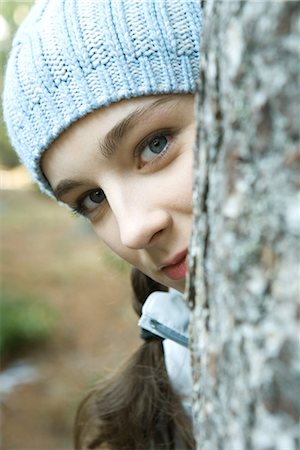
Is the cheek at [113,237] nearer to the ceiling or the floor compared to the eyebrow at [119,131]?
nearer to the floor

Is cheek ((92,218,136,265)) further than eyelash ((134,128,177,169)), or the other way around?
cheek ((92,218,136,265))

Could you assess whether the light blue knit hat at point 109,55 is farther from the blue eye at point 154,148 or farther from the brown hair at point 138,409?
the brown hair at point 138,409

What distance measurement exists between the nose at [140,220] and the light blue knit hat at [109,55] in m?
0.21

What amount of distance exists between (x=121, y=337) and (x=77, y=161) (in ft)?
16.6

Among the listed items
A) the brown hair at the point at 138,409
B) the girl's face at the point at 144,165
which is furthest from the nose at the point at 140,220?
the brown hair at the point at 138,409

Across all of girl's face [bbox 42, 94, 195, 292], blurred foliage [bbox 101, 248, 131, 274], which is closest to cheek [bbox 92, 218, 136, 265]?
girl's face [bbox 42, 94, 195, 292]

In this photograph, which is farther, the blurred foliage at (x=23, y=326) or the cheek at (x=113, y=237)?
the blurred foliage at (x=23, y=326)

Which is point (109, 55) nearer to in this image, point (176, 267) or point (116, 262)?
point (176, 267)

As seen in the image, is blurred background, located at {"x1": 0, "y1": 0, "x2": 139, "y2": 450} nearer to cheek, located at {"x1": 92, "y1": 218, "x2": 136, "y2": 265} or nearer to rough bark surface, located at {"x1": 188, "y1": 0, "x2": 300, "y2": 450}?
cheek, located at {"x1": 92, "y1": 218, "x2": 136, "y2": 265}

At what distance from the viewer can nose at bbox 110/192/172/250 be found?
138cm

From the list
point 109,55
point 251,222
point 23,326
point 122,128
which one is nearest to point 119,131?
point 122,128

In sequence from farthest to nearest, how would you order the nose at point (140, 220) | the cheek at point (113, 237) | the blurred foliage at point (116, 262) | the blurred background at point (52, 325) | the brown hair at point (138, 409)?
the blurred background at point (52, 325) → the blurred foliage at point (116, 262) → the brown hair at point (138, 409) → the cheek at point (113, 237) → the nose at point (140, 220)

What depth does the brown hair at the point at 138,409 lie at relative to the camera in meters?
1.89

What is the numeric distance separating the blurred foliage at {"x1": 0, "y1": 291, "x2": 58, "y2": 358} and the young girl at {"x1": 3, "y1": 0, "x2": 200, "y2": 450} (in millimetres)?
4998
